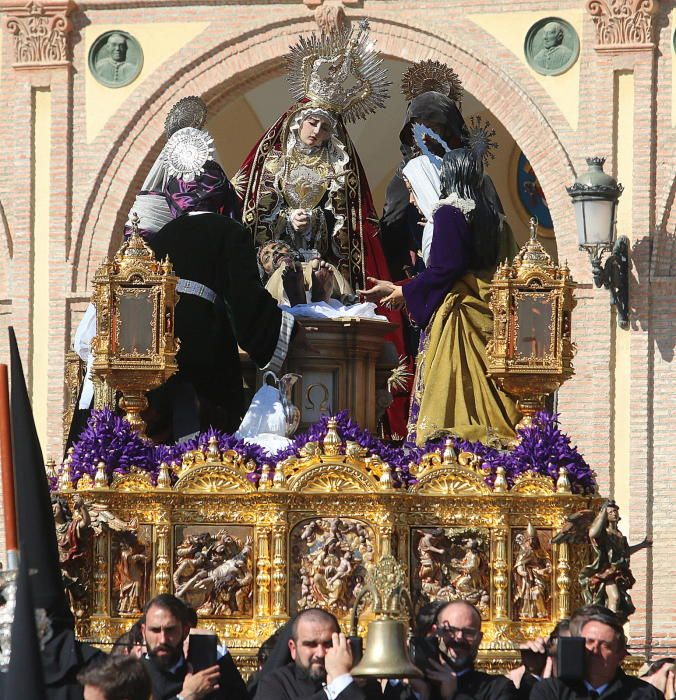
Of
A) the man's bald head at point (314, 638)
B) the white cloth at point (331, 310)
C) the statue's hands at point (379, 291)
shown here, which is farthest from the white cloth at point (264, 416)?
the man's bald head at point (314, 638)

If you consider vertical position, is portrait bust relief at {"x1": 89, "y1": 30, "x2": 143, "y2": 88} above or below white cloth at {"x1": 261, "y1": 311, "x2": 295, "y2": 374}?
above

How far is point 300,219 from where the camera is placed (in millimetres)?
16344

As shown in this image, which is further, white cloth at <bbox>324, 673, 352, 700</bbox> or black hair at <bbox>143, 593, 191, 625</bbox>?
black hair at <bbox>143, 593, 191, 625</bbox>

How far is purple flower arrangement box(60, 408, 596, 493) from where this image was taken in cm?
1460

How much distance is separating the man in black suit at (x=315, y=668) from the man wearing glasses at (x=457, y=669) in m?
0.38

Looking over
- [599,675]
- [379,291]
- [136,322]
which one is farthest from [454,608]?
[379,291]

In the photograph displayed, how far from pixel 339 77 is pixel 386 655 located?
6.08m

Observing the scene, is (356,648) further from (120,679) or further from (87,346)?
(87,346)

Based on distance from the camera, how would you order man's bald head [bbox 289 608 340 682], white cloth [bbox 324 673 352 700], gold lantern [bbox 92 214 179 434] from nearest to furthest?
white cloth [bbox 324 673 352 700] < man's bald head [bbox 289 608 340 682] < gold lantern [bbox 92 214 179 434]

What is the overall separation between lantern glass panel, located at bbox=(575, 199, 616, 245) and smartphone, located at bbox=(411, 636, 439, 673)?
9529 millimetres

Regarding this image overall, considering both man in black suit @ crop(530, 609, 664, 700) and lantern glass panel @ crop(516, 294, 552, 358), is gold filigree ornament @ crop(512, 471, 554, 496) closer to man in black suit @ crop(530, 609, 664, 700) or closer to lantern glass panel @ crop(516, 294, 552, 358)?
lantern glass panel @ crop(516, 294, 552, 358)

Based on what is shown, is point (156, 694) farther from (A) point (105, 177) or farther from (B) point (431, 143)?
(A) point (105, 177)

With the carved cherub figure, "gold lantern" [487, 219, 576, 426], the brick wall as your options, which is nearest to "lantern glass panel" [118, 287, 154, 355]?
"gold lantern" [487, 219, 576, 426]

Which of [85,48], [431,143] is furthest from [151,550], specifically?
[85,48]
